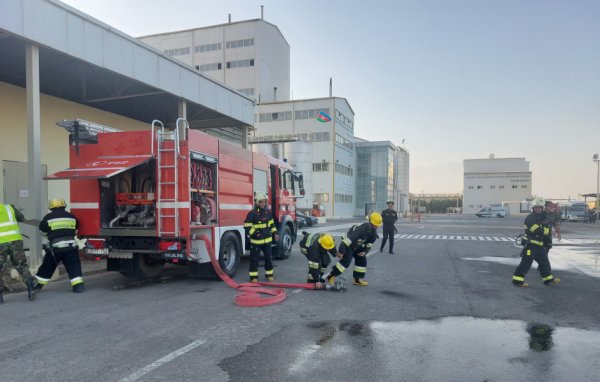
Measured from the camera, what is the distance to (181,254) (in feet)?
23.5

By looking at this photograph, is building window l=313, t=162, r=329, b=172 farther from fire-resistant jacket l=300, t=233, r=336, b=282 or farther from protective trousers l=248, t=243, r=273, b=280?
fire-resistant jacket l=300, t=233, r=336, b=282

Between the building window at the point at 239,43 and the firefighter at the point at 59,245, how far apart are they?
159ft

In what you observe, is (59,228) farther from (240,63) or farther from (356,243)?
(240,63)

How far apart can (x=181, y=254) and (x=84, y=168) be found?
2.28 metres

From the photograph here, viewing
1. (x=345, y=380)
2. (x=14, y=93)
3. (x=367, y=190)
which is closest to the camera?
(x=345, y=380)

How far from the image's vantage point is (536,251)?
26.4 feet

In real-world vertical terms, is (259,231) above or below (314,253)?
above

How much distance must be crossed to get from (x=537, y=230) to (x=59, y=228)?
8.89 meters

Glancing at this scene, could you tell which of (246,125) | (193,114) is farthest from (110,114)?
(246,125)

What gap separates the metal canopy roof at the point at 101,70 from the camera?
8461mm

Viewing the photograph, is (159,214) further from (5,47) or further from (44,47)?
(5,47)

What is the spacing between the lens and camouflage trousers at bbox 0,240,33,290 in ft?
21.4

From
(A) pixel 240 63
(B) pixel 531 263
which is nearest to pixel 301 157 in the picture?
(A) pixel 240 63

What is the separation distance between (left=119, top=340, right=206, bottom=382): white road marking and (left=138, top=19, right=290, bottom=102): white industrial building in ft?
161
